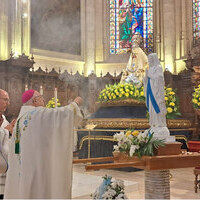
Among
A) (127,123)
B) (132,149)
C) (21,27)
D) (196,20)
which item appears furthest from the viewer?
(196,20)

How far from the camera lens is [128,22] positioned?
17312 millimetres

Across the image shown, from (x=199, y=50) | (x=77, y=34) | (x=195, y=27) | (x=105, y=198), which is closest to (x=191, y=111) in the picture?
(x=199, y=50)

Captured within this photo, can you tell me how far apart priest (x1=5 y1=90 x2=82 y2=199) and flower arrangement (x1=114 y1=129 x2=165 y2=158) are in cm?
76

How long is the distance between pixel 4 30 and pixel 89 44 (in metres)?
4.44

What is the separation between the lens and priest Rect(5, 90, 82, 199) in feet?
12.7

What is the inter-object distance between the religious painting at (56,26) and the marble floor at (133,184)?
337 inches

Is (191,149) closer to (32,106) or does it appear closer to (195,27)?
(32,106)

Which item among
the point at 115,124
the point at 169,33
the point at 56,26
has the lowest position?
the point at 115,124

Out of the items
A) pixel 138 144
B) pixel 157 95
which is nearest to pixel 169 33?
pixel 157 95

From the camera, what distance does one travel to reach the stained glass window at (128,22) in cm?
1706

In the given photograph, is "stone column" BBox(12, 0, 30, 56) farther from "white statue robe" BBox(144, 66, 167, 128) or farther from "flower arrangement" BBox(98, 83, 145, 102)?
"white statue robe" BBox(144, 66, 167, 128)

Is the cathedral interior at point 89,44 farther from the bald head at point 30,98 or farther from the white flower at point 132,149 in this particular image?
the white flower at point 132,149

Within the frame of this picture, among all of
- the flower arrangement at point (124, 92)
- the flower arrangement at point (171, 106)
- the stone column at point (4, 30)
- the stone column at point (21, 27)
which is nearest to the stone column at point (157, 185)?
the flower arrangement at point (171, 106)

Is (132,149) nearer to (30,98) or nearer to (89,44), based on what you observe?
(30,98)
